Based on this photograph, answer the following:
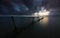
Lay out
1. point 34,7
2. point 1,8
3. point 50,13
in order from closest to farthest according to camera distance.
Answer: point 1,8, point 34,7, point 50,13

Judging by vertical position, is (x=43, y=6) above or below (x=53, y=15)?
above

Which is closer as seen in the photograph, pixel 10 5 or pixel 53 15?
pixel 10 5

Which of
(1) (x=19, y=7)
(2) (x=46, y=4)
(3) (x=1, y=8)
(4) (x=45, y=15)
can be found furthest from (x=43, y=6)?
(3) (x=1, y=8)

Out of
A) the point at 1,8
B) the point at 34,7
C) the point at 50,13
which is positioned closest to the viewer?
the point at 1,8

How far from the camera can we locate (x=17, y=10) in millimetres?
3730

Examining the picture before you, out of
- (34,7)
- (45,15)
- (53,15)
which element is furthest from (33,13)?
(53,15)

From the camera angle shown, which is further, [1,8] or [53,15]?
[53,15]

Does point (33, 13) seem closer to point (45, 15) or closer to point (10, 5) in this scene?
point (45, 15)

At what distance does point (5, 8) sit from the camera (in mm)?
3736

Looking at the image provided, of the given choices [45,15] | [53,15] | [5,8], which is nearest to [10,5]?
[5,8]

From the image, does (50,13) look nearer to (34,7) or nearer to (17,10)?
(34,7)

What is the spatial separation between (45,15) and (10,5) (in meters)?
1.27

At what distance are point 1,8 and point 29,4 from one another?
Answer: 878 mm

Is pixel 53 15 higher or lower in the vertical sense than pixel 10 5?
lower
